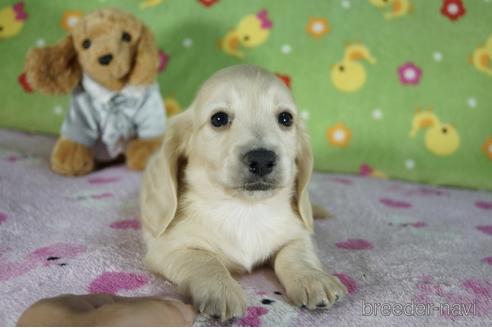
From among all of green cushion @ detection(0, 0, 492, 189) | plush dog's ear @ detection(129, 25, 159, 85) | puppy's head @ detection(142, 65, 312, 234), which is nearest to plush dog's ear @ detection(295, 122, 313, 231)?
puppy's head @ detection(142, 65, 312, 234)

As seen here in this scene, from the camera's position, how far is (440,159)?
2619 mm

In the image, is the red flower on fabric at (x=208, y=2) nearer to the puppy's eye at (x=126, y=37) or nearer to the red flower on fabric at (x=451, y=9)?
the puppy's eye at (x=126, y=37)

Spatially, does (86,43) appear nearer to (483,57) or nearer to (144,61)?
(144,61)

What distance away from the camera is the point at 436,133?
8.61ft

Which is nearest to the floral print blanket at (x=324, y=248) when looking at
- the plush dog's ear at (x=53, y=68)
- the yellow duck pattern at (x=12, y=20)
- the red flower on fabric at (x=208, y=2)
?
the plush dog's ear at (x=53, y=68)

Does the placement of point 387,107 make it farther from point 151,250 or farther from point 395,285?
point 151,250

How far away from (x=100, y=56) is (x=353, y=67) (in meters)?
1.27

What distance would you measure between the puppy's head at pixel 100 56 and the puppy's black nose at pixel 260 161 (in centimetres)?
115

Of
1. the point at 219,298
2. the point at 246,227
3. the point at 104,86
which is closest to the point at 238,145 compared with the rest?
the point at 246,227

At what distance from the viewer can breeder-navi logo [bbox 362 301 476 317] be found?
120 cm

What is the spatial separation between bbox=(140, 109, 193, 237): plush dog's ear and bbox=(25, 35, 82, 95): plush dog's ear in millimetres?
866

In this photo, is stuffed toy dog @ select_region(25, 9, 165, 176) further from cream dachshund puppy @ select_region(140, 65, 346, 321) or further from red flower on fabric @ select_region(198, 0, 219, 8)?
cream dachshund puppy @ select_region(140, 65, 346, 321)

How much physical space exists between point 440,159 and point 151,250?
171cm

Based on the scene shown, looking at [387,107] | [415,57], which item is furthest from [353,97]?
[415,57]
